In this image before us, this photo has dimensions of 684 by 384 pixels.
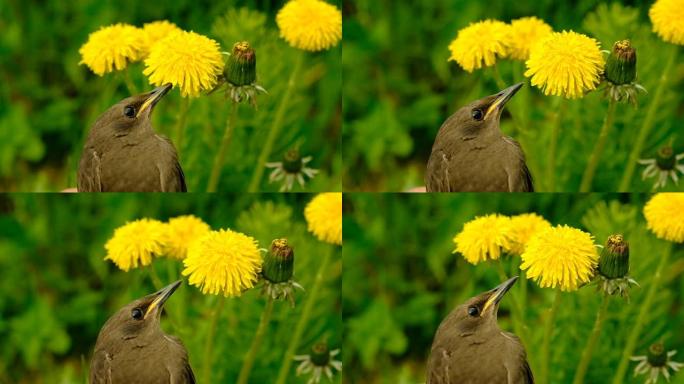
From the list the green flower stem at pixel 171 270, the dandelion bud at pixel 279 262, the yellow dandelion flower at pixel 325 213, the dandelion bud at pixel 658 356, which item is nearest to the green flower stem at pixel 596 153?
the dandelion bud at pixel 658 356

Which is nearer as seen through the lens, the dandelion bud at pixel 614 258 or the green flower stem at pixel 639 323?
the dandelion bud at pixel 614 258

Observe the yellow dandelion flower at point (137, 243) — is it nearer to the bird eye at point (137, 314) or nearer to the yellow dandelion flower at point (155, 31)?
the bird eye at point (137, 314)

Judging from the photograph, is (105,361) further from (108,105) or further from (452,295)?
(452,295)

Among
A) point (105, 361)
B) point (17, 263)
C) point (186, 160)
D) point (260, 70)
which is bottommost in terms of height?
point (105, 361)

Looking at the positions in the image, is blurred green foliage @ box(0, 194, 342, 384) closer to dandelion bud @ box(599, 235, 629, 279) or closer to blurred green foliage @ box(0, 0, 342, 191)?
blurred green foliage @ box(0, 0, 342, 191)

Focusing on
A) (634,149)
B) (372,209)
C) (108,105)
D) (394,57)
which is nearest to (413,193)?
→ (372,209)

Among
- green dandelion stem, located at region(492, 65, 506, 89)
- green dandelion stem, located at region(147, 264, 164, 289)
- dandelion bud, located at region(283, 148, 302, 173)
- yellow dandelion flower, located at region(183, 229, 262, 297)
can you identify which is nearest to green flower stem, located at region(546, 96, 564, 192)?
green dandelion stem, located at region(492, 65, 506, 89)
